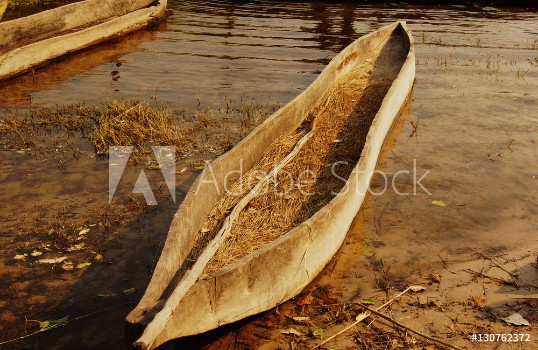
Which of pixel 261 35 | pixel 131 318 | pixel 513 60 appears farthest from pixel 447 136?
pixel 261 35

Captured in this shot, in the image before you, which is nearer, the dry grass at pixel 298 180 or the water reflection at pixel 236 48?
the dry grass at pixel 298 180

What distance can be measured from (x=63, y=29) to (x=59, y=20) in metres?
0.32

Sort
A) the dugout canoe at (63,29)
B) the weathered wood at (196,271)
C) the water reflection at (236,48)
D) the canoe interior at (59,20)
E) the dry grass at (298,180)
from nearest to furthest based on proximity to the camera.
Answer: the weathered wood at (196,271), the dry grass at (298,180), the water reflection at (236,48), the dugout canoe at (63,29), the canoe interior at (59,20)

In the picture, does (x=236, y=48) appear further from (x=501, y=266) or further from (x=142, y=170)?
(x=501, y=266)

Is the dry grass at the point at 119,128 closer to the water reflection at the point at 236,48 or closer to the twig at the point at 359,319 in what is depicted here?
the water reflection at the point at 236,48

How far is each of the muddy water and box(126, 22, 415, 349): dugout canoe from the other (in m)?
0.41

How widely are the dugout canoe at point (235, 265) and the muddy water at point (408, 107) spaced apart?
16.0 inches

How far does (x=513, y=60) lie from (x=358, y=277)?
357 inches

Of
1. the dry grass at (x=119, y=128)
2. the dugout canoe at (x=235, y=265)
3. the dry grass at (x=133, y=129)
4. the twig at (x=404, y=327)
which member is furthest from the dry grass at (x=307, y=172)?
the dry grass at (x=133, y=129)

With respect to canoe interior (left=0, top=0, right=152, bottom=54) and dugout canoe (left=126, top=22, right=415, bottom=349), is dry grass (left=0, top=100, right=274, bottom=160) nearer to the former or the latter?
dugout canoe (left=126, top=22, right=415, bottom=349)

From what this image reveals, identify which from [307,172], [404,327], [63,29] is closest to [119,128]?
[307,172]

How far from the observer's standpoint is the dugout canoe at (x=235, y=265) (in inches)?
115

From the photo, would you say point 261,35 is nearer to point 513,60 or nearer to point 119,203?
point 513,60

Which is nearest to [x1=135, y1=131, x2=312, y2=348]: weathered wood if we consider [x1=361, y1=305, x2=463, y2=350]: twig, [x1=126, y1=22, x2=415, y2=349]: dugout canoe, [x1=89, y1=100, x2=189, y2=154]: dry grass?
[x1=126, y1=22, x2=415, y2=349]: dugout canoe
